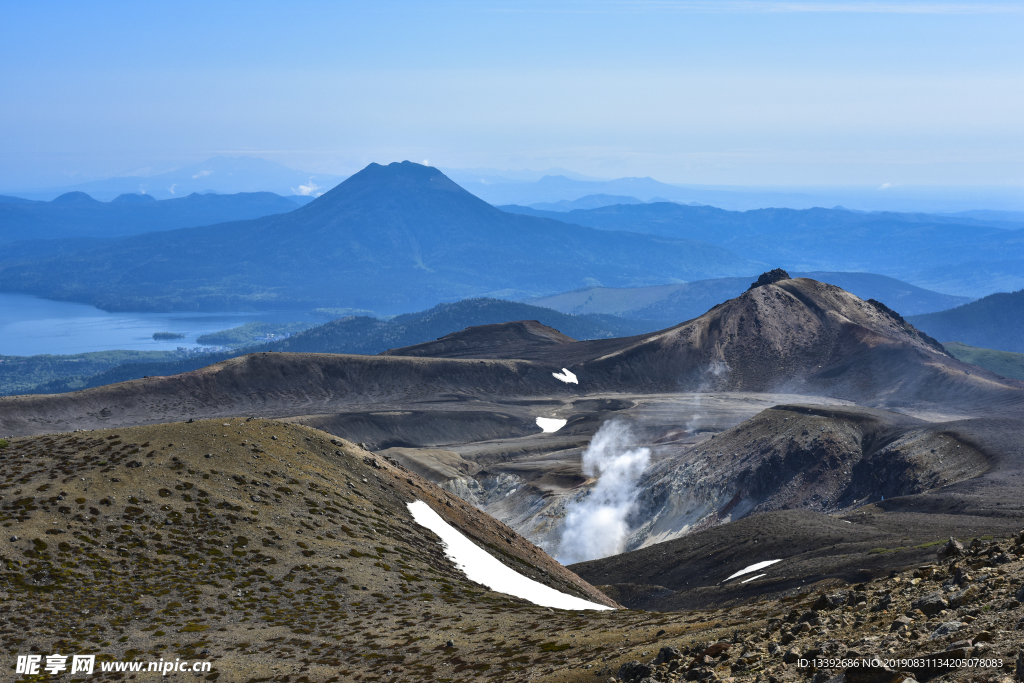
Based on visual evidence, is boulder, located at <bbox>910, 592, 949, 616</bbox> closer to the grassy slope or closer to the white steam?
the grassy slope

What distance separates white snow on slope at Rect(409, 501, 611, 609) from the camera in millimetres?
41656

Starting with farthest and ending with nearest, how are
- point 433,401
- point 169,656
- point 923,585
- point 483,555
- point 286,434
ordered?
point 433,401
point 286,434
point 483,555
point 169,656
point 923,585

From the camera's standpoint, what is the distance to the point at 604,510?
296ft

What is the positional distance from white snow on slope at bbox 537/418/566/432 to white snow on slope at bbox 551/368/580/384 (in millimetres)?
24458

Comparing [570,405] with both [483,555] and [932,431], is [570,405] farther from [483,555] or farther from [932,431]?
[483,555]

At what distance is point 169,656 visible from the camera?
27.5 m

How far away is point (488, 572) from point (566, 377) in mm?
131695

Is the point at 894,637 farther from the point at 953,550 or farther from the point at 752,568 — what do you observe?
the point at 752,568

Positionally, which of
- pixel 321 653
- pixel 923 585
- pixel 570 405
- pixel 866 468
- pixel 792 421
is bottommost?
pixel 321 653

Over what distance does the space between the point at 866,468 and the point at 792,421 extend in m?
12.3

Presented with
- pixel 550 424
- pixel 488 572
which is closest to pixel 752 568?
pixel 488 572

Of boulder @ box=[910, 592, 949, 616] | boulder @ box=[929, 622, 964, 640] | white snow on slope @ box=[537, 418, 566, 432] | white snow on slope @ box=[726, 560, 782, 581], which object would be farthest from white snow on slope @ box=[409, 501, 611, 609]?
white snow on slope @ box=[537, 418, 566, 432]

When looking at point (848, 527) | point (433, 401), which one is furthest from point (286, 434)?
point (433, 401)

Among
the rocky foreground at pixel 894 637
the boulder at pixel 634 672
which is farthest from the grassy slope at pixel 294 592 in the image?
the boulder at pixel 634 672
